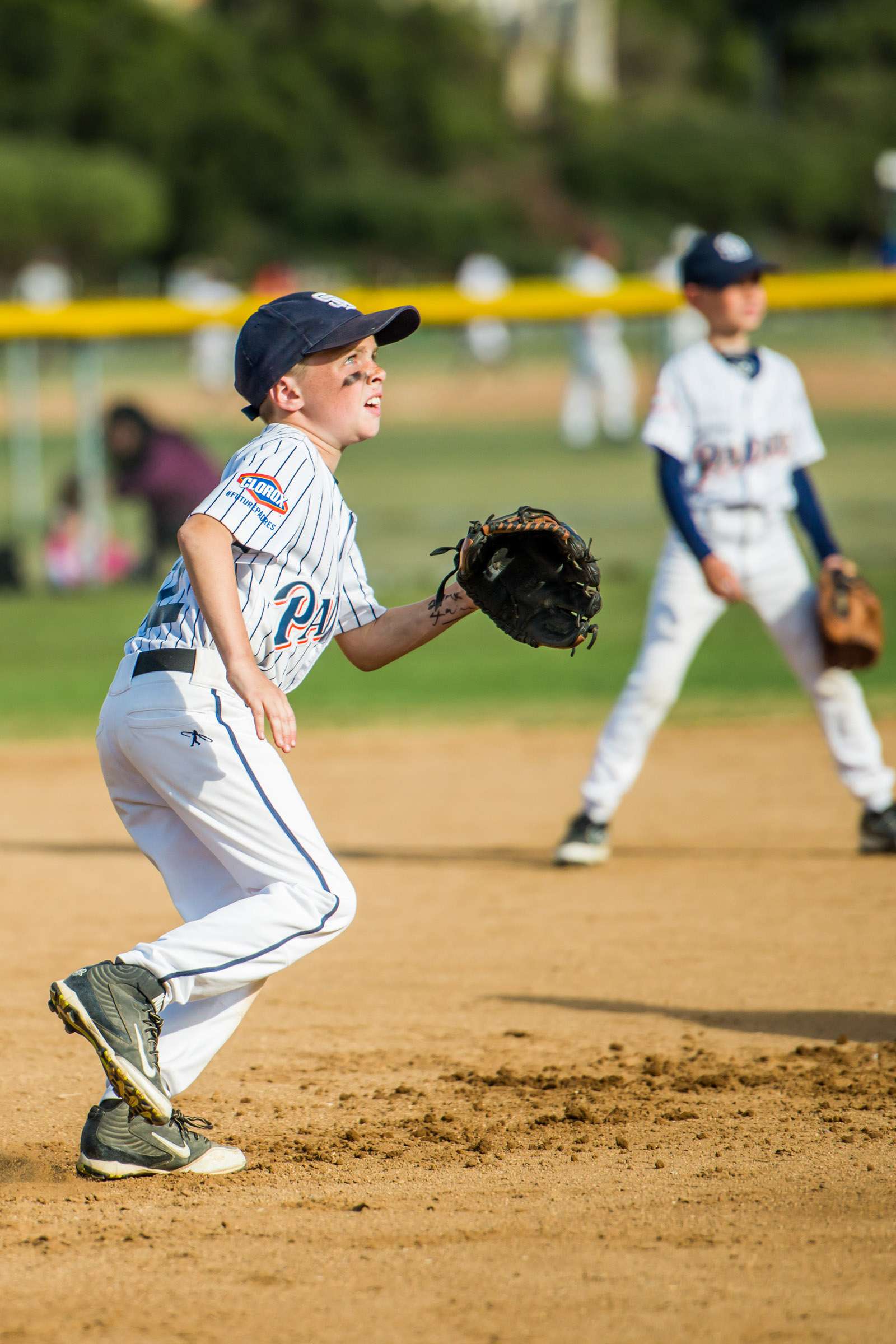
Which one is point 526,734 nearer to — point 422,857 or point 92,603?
point 422,857

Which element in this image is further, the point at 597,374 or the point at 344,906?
the point at 597,374

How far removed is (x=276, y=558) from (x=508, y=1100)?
1398mm

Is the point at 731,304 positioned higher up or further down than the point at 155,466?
higher up

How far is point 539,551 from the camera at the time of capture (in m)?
3.75

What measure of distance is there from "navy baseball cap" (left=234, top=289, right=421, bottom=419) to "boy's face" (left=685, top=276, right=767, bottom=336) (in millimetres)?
2524

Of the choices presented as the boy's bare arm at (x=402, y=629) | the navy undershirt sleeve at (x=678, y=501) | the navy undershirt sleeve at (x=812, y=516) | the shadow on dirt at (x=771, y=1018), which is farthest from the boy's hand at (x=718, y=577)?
the boy's bare arm at (x=402, y=629)

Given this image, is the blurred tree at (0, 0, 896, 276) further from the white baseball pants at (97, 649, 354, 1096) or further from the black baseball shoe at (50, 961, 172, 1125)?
the black baseball shoe at (50, 961, 172, 1125)

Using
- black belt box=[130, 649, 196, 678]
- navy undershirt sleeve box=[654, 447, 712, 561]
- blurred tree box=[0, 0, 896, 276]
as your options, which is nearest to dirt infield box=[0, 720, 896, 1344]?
black belt box=[130, 649, 196, 678]

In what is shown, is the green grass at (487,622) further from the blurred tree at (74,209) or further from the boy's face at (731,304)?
the blurred tree at (74,209)

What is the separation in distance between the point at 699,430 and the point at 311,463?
8.62ft

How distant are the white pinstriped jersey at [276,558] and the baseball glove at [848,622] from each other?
8.61 ft

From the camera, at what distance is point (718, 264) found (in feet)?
19.0

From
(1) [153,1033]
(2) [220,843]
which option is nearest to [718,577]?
(2) [220,843]

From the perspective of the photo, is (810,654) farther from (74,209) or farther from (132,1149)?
(74,209)
